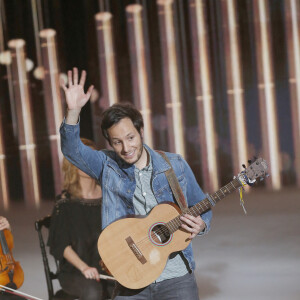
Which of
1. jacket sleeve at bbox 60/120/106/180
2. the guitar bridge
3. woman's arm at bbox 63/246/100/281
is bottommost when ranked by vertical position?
woman's arm at bbox 63/246/100/281

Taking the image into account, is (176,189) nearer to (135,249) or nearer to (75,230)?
(135,249)

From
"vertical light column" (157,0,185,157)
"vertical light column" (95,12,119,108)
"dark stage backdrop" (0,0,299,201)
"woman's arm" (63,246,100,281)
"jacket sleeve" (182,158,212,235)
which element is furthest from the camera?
"vertical light column" (95,12,119,108)

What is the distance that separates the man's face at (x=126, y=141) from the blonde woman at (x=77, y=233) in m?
1.08

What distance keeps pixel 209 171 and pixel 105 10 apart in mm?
2111

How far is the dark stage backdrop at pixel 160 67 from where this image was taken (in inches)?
217

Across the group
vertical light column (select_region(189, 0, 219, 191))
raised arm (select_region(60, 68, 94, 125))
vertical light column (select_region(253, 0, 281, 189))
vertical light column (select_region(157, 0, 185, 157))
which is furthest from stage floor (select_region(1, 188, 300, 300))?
raised arm (select_region(60, 68, 94, 125))

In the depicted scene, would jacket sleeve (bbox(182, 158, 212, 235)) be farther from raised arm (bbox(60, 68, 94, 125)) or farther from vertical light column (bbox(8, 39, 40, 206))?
vertical light column (bbox(8, 39, 40, 206))

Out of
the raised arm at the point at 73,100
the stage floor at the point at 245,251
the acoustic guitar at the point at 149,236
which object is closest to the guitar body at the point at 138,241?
the acoustic guitar at the point at 149,236

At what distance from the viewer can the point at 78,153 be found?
79.9 inches

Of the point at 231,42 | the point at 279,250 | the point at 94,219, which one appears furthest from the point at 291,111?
the point at 94,219

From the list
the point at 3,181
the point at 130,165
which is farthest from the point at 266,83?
the point at 130,165

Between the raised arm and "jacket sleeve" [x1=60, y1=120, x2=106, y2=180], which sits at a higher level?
the raised arm

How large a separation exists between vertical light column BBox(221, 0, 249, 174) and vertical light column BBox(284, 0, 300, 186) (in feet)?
1.62

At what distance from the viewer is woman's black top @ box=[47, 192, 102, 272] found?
3139 millimetres
